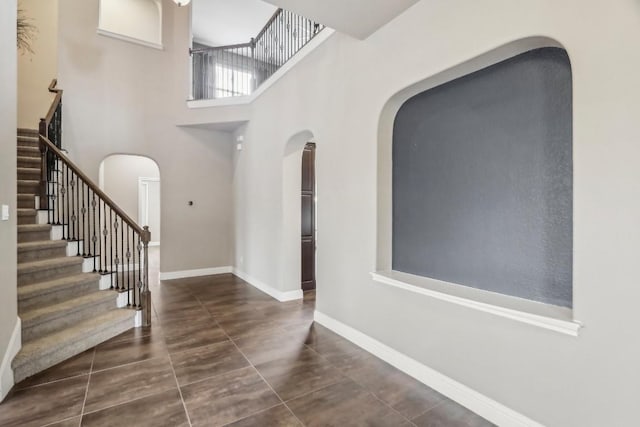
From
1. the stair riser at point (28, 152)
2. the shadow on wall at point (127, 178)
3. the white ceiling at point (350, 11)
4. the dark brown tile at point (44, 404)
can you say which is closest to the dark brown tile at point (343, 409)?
the dark brown tile at point (44, 404)

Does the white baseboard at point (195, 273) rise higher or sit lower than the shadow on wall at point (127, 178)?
lower

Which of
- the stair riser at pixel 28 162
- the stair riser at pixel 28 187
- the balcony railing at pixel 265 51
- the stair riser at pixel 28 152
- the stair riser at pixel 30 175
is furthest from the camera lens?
the balcony railing at pixel 265 51

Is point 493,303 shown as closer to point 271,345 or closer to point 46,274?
point 271,345

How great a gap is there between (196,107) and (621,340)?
632 centimetres

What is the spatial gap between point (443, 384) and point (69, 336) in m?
3.19

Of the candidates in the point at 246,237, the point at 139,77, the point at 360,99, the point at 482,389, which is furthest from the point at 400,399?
the point at 139,77

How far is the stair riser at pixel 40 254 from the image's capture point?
330 cm

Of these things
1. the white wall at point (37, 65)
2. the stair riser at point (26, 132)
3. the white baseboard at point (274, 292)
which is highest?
the white wall at point (37, 65)

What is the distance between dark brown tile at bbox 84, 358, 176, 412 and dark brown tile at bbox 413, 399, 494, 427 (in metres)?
1.83

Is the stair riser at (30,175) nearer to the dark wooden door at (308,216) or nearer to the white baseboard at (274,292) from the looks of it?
the white baseboard at (274,292)

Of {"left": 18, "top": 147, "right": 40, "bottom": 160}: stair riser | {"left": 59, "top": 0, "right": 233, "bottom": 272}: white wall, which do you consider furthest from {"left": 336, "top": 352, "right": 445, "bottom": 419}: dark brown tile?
{"left": 18, "top": 147, "right": 40, "bottom": 160}: stair riser

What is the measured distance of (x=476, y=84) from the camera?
232 centimetres

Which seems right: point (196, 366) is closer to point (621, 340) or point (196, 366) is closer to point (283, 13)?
point (621, 340)

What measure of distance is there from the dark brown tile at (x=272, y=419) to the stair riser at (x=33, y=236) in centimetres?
336
